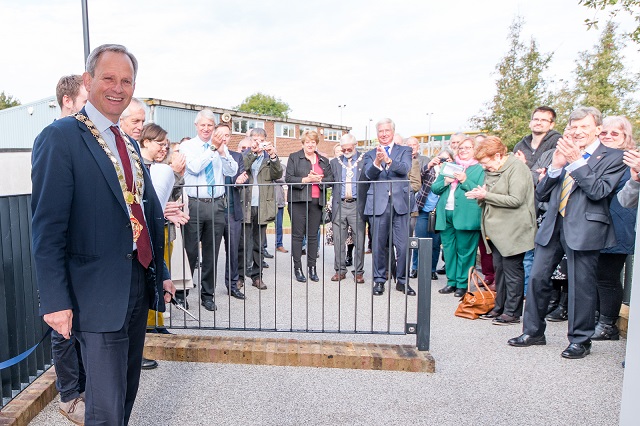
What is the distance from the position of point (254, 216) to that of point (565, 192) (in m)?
4.06

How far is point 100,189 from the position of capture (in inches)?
77.9

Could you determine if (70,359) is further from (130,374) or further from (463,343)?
(463,343)

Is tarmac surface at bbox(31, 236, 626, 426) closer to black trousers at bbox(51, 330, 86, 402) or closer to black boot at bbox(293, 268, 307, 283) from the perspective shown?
black trousers at bbox(51, 330, 86, 402)

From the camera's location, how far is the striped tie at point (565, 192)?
13.4 feet

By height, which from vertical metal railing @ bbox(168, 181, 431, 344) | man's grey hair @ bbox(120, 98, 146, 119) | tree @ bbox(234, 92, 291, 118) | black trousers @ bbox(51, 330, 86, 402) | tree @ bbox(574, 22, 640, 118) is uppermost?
tree @ bbox(234, 92, 291, 118)

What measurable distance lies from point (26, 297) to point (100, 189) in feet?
5.06

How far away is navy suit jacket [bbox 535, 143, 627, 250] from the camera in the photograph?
12.6 feet

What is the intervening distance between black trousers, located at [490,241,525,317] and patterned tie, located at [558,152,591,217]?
867mm

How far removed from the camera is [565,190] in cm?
414

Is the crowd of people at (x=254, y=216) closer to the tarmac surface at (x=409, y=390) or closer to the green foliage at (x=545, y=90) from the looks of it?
the tarmac surface at (x=409, y=390)

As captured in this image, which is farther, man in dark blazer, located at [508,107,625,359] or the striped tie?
the striped tie

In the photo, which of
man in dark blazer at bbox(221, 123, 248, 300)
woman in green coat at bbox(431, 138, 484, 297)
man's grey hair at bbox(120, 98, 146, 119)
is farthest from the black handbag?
man's grey hair at bbox(120, 98, 146, 119)

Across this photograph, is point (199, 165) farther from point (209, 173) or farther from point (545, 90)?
point (545, 90)

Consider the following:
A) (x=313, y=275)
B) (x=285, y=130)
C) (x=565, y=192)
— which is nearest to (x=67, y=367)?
(x=565, y=192)
